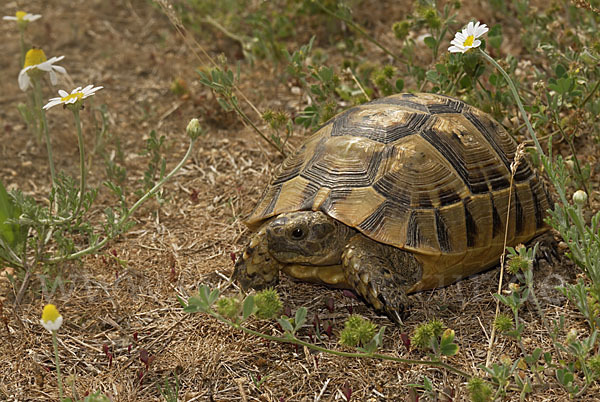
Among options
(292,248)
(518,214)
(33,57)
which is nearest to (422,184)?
(518,214)

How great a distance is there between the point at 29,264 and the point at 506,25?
4570mm

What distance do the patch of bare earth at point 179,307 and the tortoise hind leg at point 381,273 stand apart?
14 centimetres

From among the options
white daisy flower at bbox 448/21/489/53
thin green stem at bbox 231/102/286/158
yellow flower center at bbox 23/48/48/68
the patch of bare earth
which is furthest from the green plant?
thin green stem at bbox 231/102/286/158

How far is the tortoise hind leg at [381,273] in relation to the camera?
3.19m

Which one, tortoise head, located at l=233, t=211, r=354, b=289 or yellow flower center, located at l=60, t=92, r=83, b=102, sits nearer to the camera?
yellow flower center, located at l=60, t=92, r=83, b=102

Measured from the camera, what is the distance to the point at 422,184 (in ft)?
11.1

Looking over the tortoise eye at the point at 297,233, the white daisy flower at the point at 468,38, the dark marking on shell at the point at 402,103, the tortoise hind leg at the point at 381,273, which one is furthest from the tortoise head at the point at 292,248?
the white daisy flower at the point at 468,38

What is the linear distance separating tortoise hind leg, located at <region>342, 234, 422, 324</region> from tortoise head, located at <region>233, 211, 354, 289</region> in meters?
0.10

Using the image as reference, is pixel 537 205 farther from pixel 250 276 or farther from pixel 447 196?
pixel 250 276

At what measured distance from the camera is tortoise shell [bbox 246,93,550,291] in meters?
3.30

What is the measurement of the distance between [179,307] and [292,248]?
2.31 feet

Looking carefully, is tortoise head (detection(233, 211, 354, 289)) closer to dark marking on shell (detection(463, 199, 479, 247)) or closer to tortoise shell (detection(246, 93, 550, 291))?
tortoise shell (detection(246, 93, 550, 291))

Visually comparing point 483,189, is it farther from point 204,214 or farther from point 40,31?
point 40,31

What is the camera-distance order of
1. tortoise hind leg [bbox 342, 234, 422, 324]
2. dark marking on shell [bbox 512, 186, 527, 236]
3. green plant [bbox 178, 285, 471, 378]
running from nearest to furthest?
1. green plant [bbox 178, 285, 471, 378]
2. tortoise hind leg [bbox 342, 234, 422, 324]
3. dark marking on shell [bbox 512, 186, 527, 236]
